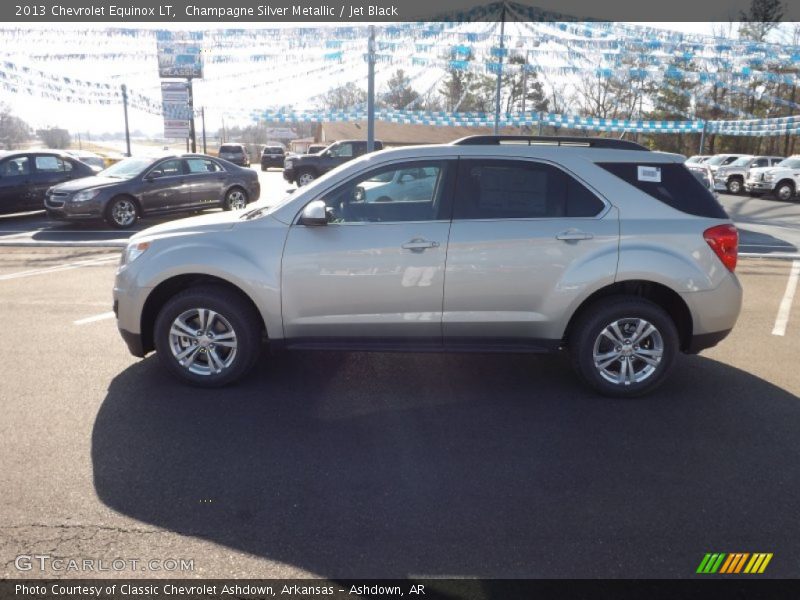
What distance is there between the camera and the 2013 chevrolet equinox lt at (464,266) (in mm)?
4418

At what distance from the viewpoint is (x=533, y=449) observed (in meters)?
3.80

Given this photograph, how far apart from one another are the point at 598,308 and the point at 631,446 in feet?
3.57

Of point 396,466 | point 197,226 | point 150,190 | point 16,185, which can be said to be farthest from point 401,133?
point 396,466

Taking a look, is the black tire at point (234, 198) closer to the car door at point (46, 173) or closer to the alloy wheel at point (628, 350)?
the car door at point (46, 173)

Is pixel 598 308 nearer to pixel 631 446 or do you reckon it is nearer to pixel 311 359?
pixel 631 446

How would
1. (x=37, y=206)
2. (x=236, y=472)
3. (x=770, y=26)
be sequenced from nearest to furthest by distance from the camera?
(x=236, y=472)
(x=37, y=206)
(x=770, y=26)

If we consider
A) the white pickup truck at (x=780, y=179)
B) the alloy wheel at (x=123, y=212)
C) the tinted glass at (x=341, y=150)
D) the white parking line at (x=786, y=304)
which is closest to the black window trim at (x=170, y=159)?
the alloy wheel at (x=123, y=212)

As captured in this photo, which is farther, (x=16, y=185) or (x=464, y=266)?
(x=16, y=185)

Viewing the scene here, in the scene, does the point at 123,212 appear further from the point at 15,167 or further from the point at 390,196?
the point at 390,196

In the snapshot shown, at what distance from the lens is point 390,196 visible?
4.66m

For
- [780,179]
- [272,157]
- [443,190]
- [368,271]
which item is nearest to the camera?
[368,271]

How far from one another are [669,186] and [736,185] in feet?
86.3

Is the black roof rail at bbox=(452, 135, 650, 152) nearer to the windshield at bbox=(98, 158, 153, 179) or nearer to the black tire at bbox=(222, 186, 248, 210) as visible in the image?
the windshield at bbox=(98, 158, 153, 179)

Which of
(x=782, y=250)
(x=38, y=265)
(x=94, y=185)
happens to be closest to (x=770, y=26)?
(x=782, y=250)
